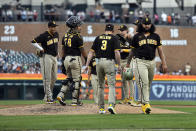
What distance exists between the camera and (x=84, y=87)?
83.6ft

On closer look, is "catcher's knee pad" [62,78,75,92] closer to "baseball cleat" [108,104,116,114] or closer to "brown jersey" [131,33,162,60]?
"baseball cleat" [108,104,116,114]

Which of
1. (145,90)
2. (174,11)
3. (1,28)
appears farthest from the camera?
(174,11)

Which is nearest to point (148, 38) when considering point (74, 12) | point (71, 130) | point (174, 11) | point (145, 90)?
point (145, 90)

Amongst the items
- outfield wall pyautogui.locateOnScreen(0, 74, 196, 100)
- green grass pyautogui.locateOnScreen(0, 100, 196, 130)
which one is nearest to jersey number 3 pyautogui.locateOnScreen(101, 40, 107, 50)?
green grass pyautogui.locateOnScreen(0, 100, 196, 130)

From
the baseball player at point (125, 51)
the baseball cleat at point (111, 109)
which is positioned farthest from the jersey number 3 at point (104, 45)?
the baseball player at point (125, 51)

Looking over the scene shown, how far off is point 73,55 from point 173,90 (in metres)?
13.0

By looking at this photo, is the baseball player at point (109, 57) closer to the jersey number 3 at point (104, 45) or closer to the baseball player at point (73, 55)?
the jersey number 3 at point (104, 45)

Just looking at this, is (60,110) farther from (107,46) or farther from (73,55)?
(107,46)

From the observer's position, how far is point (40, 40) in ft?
48.2

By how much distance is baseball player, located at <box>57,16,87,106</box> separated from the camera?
13469 millimetres

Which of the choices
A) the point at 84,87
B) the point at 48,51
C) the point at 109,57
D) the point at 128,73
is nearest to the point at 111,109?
the point at 109,57

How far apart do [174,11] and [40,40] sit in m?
24.6

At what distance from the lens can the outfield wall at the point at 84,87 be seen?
82.6 feet

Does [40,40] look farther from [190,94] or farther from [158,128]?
[190,94]
